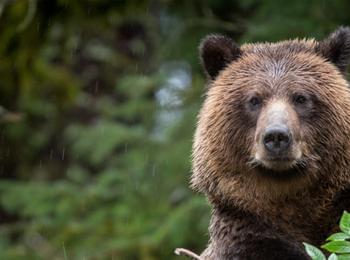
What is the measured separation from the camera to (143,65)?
1798 cm

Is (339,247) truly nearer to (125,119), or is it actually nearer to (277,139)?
(277,139)

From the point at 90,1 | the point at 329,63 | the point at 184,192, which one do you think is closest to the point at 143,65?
the point at 184,192

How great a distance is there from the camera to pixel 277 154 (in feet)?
22.1

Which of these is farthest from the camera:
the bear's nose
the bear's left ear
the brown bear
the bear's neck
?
the bear's left ear

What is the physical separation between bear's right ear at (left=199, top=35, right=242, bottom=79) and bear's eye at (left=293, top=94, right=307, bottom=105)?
0.70 m

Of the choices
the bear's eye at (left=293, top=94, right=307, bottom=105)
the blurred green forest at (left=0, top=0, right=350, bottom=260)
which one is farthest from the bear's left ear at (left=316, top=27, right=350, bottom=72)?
the blurred green forest at (left=0, top=0, right=350, bottom=260)

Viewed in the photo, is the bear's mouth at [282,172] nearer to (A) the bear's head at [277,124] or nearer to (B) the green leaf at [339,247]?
(A) the bear's head at [277,124]

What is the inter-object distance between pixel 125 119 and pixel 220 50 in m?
9.33

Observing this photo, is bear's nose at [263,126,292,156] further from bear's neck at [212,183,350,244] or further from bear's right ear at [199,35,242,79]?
bear's right ear at [199,35,242,79]

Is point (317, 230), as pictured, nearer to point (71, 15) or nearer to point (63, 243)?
point (71, 15)

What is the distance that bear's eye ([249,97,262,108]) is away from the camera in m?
7.15

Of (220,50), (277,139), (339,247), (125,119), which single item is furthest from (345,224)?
(125,119)

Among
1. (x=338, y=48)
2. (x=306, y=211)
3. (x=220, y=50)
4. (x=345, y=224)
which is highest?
(x=338, y=48)

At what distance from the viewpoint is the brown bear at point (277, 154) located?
22.6 ft
